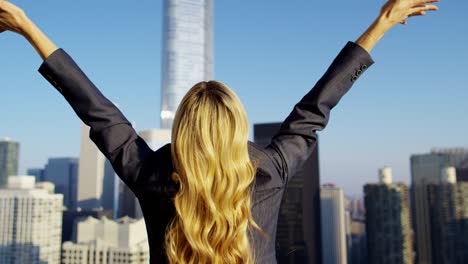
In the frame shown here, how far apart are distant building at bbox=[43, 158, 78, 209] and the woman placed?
6811 cm

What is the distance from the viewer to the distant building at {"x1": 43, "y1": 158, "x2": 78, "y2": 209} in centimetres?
6588

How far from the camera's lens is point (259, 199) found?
30.5 inches

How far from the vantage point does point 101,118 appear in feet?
2.51

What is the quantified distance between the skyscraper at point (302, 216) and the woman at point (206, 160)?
5035 cm

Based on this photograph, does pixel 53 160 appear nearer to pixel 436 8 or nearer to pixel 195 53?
pixel 195 53

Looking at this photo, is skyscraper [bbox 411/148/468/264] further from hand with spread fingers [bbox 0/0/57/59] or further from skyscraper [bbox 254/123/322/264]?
hand with spread fingers [bbox 0/0/57/59]

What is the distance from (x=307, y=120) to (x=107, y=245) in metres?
31.4

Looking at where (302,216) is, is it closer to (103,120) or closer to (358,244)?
(358,244)

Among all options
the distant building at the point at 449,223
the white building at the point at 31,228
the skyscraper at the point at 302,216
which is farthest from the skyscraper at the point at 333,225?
the white building at the point at 31,228

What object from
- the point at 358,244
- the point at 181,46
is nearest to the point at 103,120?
the point at 181,46

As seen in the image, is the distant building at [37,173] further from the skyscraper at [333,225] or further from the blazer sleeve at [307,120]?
the blazer sleeve at [307,120]

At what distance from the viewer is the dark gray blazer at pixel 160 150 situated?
0.76 meters

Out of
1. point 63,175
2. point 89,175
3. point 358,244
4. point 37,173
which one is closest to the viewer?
point 89,175

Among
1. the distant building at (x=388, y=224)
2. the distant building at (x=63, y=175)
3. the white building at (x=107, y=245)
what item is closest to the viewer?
the white building at (x=107, y=245)
